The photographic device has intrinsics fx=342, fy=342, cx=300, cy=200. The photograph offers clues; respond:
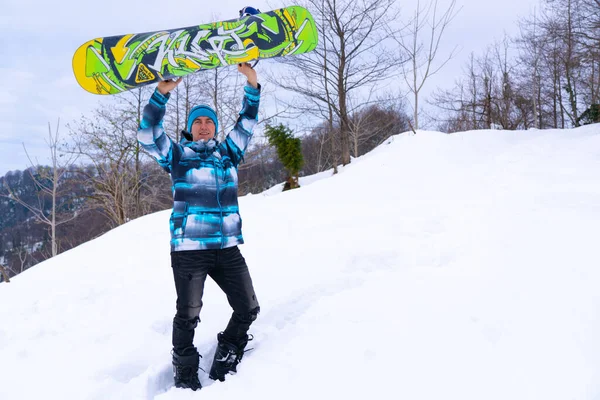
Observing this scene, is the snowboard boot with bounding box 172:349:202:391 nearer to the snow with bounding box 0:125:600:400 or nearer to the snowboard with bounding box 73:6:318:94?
the snow with bounding box 0:125:600:400

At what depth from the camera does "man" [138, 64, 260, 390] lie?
2.02m

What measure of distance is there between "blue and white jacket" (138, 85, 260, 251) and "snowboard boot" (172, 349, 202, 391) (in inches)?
26.1

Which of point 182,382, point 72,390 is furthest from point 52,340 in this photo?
point 182,382

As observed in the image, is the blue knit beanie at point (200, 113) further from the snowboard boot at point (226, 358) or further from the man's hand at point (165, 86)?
the snowboard boot at point (226, 358)

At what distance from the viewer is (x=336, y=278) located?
3.13 meters

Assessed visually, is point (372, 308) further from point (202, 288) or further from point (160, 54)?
point (160, 54)

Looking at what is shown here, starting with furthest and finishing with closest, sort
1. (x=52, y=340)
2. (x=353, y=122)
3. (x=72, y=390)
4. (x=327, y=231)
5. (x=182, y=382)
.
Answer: (x=353, y=122) < (x=327, y=231) < (x=52, y=340) < (x=72, y=390) < (x=182, y=382)

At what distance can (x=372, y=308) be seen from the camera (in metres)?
2.40

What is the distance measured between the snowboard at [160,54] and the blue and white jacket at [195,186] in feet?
2.61

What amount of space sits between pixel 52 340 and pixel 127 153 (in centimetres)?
1553

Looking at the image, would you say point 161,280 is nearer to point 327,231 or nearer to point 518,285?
point 327,231

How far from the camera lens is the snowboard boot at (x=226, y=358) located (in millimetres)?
2139

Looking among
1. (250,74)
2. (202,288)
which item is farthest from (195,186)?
(250,74)

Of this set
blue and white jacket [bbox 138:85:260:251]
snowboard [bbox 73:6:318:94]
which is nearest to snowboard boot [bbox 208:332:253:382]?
blue and white jacket [bbox 138:85:260:251]
